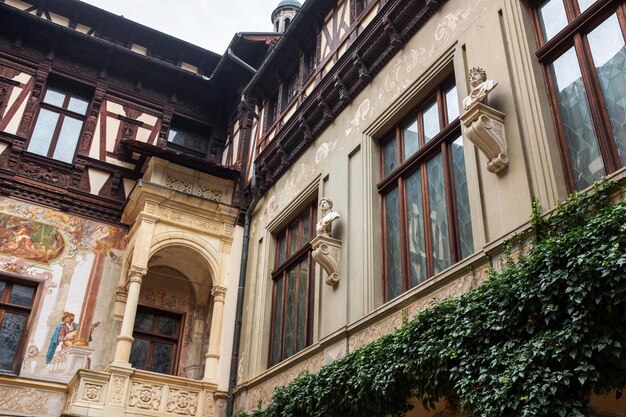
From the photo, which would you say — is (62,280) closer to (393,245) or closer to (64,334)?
(64,334)

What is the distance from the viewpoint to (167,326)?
1416 cm

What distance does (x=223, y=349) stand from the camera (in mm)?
12656

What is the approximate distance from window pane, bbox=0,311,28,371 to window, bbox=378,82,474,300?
778 cm

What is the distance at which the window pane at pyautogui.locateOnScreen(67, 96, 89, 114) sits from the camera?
1549cm

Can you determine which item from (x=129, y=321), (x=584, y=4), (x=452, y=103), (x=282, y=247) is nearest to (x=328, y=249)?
(x=452, y=103)

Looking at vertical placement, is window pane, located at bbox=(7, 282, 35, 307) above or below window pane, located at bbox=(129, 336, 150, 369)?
above

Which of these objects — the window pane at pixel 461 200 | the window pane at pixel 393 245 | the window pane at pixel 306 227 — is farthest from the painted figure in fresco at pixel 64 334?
the window pane at pixel 461 200

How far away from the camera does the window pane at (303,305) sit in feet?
34.6

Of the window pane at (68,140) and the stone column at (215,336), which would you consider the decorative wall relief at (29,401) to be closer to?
the stone column at (215,336)

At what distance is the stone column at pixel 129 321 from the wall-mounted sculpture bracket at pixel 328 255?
4387mm

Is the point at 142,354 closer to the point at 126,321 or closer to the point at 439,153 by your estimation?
the point at 126,321

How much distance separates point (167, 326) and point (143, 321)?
54 cm

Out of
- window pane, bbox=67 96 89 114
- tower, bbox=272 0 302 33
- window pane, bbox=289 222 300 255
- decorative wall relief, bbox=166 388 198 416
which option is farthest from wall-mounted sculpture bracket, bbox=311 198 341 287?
tower, bbox=272 0 302 33

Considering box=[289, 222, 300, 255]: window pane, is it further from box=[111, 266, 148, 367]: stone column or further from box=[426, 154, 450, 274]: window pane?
box=[426, 154, 450, 274]: window pane
